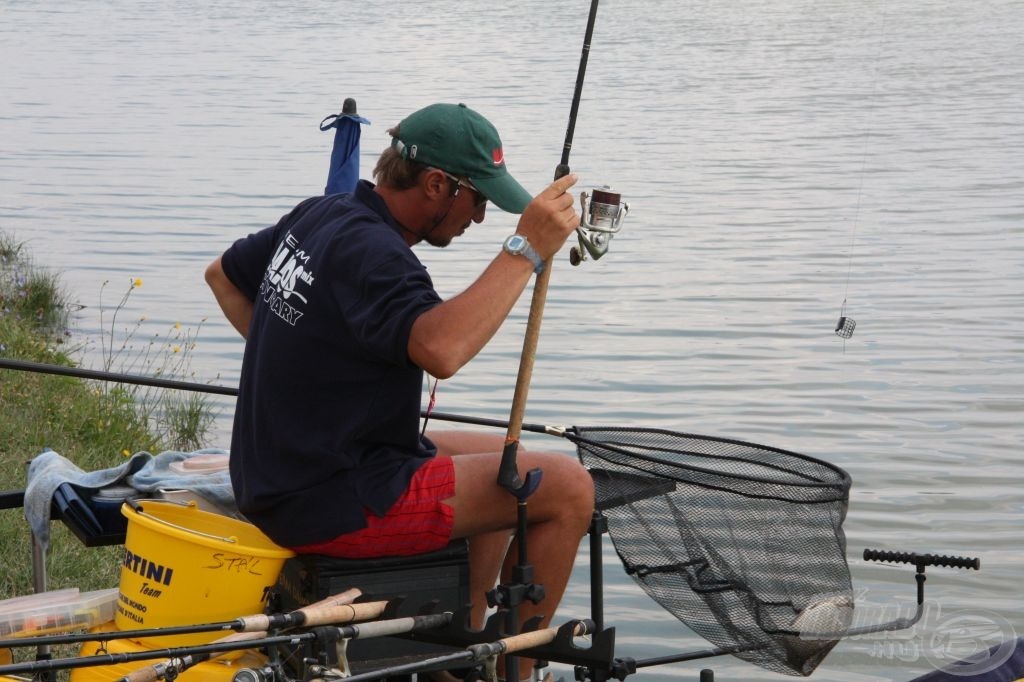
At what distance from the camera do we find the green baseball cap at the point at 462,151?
10.1ft

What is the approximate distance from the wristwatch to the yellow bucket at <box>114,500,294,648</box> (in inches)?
30.3

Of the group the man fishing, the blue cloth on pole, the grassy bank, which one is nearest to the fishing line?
the blue cloth on pole

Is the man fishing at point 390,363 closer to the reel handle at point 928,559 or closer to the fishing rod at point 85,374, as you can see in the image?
the reel handle at point 928,559

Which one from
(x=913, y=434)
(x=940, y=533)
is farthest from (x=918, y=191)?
(x=940, y=533)

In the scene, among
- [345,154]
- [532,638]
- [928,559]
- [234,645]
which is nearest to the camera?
[234,645]

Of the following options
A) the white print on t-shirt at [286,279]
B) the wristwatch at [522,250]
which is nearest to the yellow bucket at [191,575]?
the white print on t-shirt at [286,279]

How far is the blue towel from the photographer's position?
3355mm

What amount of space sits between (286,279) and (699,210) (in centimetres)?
859

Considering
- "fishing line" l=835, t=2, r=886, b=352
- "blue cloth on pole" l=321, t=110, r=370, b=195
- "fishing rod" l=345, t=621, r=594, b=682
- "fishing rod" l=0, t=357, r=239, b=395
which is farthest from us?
"fishing line" l=835, t=2, r=886, b=352

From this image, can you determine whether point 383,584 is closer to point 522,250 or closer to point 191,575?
point 191,575

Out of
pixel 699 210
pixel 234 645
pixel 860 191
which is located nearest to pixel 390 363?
pixel 234 645

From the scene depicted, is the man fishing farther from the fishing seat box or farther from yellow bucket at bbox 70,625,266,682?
yellow bucket at bbox 70,625,266,682

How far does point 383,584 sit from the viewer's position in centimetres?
300

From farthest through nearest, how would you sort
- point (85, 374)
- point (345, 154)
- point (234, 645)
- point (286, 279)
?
point (345, 154)
point (85, 374)
point (286, 279)
point (234, 645)
